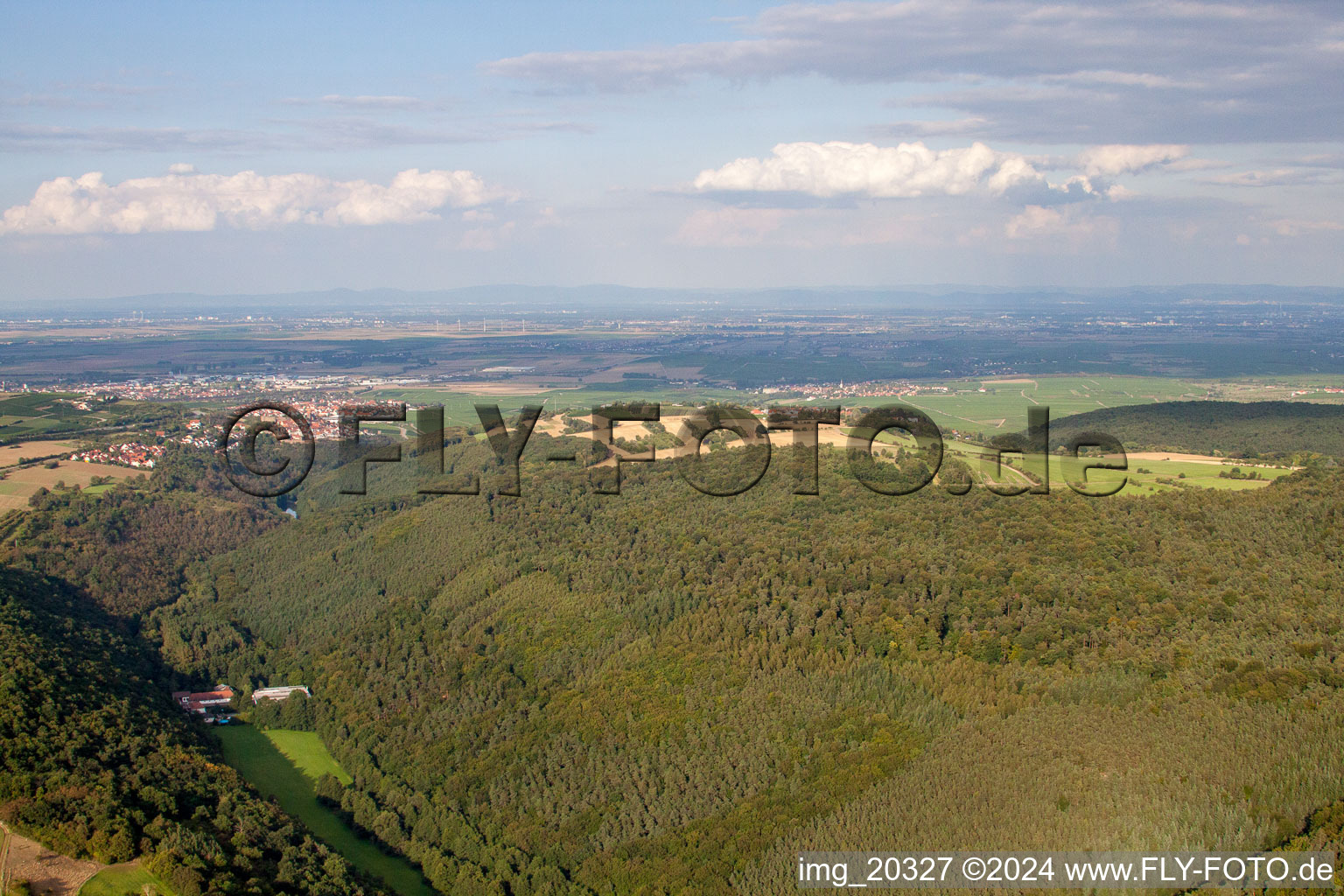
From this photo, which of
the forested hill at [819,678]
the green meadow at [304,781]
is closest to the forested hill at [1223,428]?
the forested hill at [819,678]

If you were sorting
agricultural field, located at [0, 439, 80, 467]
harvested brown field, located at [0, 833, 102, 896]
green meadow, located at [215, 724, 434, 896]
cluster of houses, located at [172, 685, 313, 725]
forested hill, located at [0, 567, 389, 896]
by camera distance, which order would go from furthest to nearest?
agricultural field, located at [0, 439, 80, 467], cluster of houses, located at [172, 685, 313, 725], green meadow, located at [215, 724, 434, 896], forested hill, located at [0, 567, 389, 896], harvested brown field, located at [0, 833, 102, 896]

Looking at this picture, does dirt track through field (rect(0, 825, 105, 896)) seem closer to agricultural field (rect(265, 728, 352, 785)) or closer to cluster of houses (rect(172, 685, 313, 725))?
agricultural field (rect(265, 728, 352, 785))

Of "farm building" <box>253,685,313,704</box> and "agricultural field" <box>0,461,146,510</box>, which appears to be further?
"agricultural field" <box>0,461,146,510</box>

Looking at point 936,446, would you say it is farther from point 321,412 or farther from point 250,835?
point 321,412

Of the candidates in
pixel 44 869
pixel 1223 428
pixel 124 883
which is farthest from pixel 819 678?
pixel 1223 428

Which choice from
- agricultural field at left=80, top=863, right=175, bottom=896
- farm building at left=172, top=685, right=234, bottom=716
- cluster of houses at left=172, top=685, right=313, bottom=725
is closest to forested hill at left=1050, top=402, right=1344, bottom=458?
cluster of houses at left=172, top=685, right=313, bottom=725

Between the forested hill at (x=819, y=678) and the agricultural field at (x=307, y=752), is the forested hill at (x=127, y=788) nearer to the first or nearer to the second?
the agricultural field at (x=307, y=752)

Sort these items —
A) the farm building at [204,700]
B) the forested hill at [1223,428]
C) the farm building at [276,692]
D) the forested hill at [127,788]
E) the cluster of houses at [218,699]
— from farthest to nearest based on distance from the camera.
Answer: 1. the forested hill at [1223,428]
2. the farm building at [276,692]
3. the farm building at [204,700]
4. the cluster of houses at [218,699]
5. the forested hill at [127,788]
